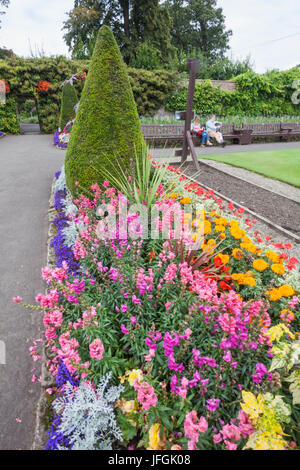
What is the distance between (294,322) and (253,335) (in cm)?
89

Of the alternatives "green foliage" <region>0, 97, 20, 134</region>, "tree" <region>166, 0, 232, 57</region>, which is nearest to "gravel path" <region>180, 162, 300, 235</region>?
"green foliage" <region>0, 97, 20, 134</region>

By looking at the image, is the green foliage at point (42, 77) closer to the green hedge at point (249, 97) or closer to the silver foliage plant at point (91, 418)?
the green hedge at point (249, 97)

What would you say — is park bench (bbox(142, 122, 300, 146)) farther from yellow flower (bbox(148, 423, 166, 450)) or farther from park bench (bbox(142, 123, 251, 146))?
yellow flower (bbox(148, 423, 166, 450))

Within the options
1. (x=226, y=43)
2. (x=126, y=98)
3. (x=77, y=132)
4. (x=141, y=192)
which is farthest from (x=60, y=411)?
(x=226, y=43)

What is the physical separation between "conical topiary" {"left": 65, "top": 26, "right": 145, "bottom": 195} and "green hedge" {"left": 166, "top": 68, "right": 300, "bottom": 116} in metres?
14.3

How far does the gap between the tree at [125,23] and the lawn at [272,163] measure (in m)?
15.3

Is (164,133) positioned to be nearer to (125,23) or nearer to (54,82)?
(54,82)

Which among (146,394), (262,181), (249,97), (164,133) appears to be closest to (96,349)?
(146,394)

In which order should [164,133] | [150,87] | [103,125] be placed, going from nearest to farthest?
[103,125] < [164,133] < [150,87]

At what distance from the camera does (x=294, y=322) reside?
212 centimetres

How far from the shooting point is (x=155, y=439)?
1.10m

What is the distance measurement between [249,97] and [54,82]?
13081mm

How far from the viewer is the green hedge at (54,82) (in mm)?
15289
